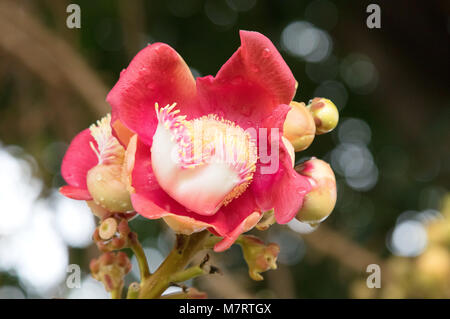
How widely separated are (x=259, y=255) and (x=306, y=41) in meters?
1.33

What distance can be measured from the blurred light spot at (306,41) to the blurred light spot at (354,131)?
0.28 meters

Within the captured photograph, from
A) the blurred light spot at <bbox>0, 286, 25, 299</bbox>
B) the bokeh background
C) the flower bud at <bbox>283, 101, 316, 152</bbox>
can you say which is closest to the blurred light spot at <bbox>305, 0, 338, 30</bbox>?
the bokeh background

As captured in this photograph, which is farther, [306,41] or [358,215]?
[358,215]

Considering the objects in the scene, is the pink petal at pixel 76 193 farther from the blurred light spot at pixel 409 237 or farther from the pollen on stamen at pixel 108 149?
the blurred light spot at pixel 409 237

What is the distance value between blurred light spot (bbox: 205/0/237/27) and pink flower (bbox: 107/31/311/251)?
4.26 feet

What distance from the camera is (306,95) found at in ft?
5.37

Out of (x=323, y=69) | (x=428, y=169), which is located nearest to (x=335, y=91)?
(x=323, y=69)

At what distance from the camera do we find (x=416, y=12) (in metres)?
1.74

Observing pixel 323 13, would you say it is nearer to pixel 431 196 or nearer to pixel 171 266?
pixel 431 196

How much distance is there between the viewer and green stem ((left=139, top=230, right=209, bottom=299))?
493 mm

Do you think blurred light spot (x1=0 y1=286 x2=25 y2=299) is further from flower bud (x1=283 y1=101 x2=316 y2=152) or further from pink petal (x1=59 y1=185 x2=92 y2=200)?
flower bud (x1=283 y1=101 x2=316 y2=152)

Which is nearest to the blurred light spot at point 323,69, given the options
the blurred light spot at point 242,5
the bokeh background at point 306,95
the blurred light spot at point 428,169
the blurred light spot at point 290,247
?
the bokeh background at point 306,95

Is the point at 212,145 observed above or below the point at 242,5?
below
